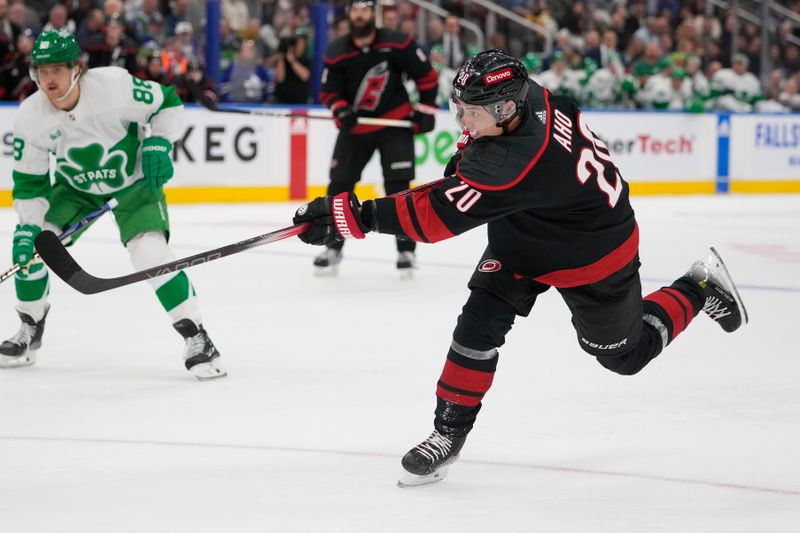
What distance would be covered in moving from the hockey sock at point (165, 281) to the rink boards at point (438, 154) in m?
5.51

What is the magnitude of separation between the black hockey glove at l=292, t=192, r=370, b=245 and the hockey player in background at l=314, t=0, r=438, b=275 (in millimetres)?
3549

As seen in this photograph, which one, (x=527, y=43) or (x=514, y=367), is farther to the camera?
(x=527, y=43)

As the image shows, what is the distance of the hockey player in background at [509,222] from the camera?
2.62 meters

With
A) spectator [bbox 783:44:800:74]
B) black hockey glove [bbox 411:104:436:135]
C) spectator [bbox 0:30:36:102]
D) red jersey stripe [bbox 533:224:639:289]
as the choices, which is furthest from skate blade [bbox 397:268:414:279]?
spectator [bbox 783:44:800:74]

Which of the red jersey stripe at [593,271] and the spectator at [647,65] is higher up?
the spectator at [647,65]

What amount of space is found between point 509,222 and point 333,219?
15.7 inches

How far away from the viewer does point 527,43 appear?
43.2 ft

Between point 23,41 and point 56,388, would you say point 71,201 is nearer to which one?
point 56,388

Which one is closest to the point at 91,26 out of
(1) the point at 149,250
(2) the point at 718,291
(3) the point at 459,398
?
(1) the point at 149,250

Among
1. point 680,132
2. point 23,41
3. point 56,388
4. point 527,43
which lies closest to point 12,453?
point 56,388

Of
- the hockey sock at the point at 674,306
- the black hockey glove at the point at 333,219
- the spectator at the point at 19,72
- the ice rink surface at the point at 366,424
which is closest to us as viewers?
the ice rink surface at the point at 366,424

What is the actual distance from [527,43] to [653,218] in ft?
13.9

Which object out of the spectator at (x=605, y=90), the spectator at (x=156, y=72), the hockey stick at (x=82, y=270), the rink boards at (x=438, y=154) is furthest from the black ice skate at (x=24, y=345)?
the spectator at (x=605, y=90)

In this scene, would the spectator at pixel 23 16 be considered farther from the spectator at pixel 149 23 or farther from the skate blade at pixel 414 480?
the skate blade at pixel 414 480
